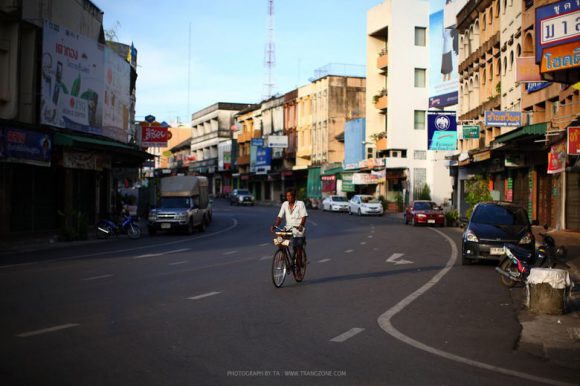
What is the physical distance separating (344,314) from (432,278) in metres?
5.17

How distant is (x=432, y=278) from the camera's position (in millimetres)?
14734

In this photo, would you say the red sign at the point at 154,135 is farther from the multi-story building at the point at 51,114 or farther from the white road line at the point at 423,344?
the white road line at the point at 423,344

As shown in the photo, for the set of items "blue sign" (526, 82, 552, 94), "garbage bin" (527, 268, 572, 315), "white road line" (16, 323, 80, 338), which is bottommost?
"white road line" (16, 323, 80, 338)

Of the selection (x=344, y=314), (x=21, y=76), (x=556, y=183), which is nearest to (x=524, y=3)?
(x=556, y=183)

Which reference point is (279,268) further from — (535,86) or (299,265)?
(535,86)

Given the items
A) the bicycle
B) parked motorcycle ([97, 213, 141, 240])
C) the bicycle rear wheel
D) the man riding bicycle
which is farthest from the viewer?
parked motorcycle ([97, 213, 141, 240])

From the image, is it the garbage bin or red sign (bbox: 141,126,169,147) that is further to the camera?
red sign (bbox: 141,126,169,147)

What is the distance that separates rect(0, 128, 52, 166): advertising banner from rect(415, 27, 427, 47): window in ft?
141

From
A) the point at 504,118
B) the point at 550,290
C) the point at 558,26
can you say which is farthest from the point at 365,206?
the point at 550,290

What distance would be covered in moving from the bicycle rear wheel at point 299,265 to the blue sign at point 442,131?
30652 millimetres

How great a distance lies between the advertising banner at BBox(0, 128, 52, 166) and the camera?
23323 mm

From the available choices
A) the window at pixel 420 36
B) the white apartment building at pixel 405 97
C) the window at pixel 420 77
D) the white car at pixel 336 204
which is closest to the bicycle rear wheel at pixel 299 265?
the white car at pixel 336 204

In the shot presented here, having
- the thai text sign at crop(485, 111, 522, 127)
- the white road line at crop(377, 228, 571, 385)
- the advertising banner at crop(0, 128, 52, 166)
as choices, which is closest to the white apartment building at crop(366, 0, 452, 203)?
the thai text sign at crop(485, 111, 522, 127)

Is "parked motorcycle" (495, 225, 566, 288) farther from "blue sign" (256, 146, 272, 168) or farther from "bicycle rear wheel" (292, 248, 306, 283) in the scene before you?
"blue sign" (256, 146, 272, 168)
